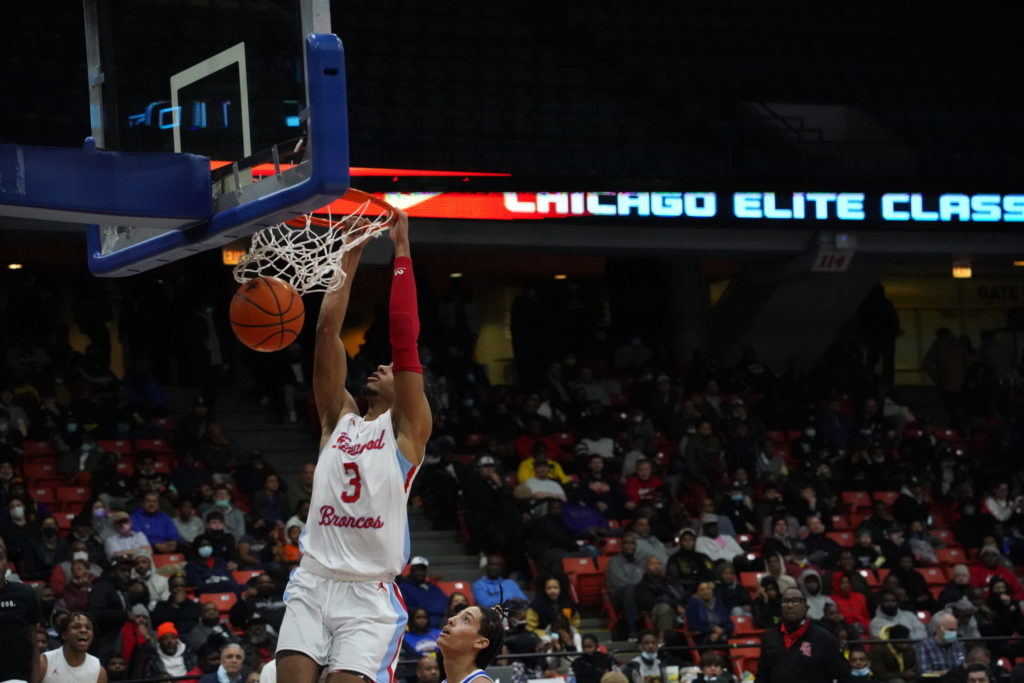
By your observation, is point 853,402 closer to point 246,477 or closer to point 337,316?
point 246,477

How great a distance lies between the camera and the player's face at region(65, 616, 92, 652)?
783 cm

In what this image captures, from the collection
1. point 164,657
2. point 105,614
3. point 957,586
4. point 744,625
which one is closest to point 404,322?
point 105,614

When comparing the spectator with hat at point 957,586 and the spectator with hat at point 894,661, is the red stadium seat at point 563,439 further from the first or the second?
the spectator with hat at point 894,661

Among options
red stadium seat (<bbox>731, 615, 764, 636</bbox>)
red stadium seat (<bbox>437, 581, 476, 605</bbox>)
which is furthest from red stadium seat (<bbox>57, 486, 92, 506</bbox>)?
red stadium seat (<bbox>731, 615, 764, 636</bbox>)

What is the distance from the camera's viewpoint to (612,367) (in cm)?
1780

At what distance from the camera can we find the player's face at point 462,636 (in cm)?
524

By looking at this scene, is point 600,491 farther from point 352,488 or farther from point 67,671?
point 352,488

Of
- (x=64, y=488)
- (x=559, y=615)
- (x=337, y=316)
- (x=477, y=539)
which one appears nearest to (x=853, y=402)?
(x=477, y=539)

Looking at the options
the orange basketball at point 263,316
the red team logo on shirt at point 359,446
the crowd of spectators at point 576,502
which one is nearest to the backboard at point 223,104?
the orange basketball at point 263,316

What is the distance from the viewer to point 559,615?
1148cm

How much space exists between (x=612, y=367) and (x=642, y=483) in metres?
3.42

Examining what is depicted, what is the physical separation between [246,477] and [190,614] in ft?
8.52

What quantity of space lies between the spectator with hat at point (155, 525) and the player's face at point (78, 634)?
3.63 metres

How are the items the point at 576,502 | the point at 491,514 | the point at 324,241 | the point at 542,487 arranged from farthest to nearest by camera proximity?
1. the point at 576,502
2. the point at 542,487
3. the point at 491,514
4. the point at 324,241
